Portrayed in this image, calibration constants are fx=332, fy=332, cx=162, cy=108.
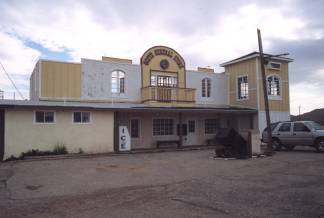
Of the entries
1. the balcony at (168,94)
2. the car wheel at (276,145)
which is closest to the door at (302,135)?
the car wheel at (276,145)

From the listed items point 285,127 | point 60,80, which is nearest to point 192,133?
point 285,127

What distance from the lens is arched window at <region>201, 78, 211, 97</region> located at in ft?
86.3

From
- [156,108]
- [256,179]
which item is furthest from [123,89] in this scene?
[256,179]

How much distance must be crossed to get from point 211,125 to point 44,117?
42.9ft

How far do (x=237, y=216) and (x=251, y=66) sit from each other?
21.4 meters

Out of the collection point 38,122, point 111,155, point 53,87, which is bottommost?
point 111,155

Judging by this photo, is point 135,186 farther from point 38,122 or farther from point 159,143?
point 159,143

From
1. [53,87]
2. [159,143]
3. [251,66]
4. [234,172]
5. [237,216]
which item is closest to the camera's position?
[237,216]

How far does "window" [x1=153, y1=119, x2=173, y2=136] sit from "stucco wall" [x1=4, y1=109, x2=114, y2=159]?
14.4 ft

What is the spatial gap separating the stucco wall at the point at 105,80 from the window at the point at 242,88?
8.77m

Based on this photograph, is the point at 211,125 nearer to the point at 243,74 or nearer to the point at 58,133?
the point at 243,74

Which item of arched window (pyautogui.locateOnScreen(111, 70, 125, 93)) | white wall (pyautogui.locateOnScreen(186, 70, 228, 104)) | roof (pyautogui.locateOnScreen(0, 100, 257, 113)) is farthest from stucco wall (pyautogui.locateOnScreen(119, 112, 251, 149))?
arched window (pyautogui.locateOnScreen(111, 70, 125, 93))

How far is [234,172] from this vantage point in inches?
454

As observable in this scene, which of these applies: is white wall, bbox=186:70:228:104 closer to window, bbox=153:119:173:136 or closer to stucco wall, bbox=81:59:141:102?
window, bbox=153:119:173:136
